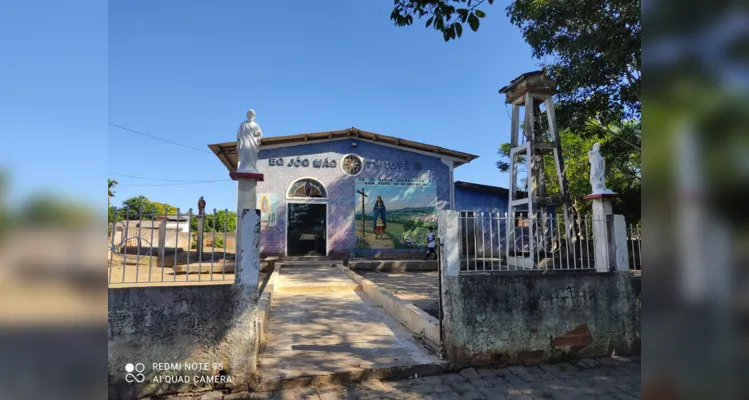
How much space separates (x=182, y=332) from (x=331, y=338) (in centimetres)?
214

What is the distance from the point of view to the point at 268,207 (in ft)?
51.3

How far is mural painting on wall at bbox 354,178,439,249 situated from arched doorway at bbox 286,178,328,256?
138cm

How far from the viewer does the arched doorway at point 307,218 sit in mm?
15891

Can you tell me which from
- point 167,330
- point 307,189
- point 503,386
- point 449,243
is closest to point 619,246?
point 449,243

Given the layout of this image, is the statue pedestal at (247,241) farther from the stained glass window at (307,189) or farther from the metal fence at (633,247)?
the stained glass window at (307,189)

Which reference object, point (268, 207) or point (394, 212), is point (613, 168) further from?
point (268, 207)

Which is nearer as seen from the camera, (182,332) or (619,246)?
(182,332)

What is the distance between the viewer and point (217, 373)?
4195 millimetres

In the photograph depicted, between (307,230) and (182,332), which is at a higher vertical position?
(307,230)

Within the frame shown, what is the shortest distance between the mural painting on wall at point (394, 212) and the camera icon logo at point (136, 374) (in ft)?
40.8

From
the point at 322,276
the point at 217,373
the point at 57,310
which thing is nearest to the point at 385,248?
the point at 322,276

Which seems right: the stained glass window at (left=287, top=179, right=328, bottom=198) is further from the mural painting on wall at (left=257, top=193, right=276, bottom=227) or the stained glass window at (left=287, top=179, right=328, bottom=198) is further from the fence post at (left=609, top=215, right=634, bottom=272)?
the fence post at (left=609, top=215, right=634, bottom=272)

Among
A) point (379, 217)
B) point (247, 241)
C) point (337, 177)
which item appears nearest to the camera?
point (247, 241)

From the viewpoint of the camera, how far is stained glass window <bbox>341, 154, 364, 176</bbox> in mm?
16719
